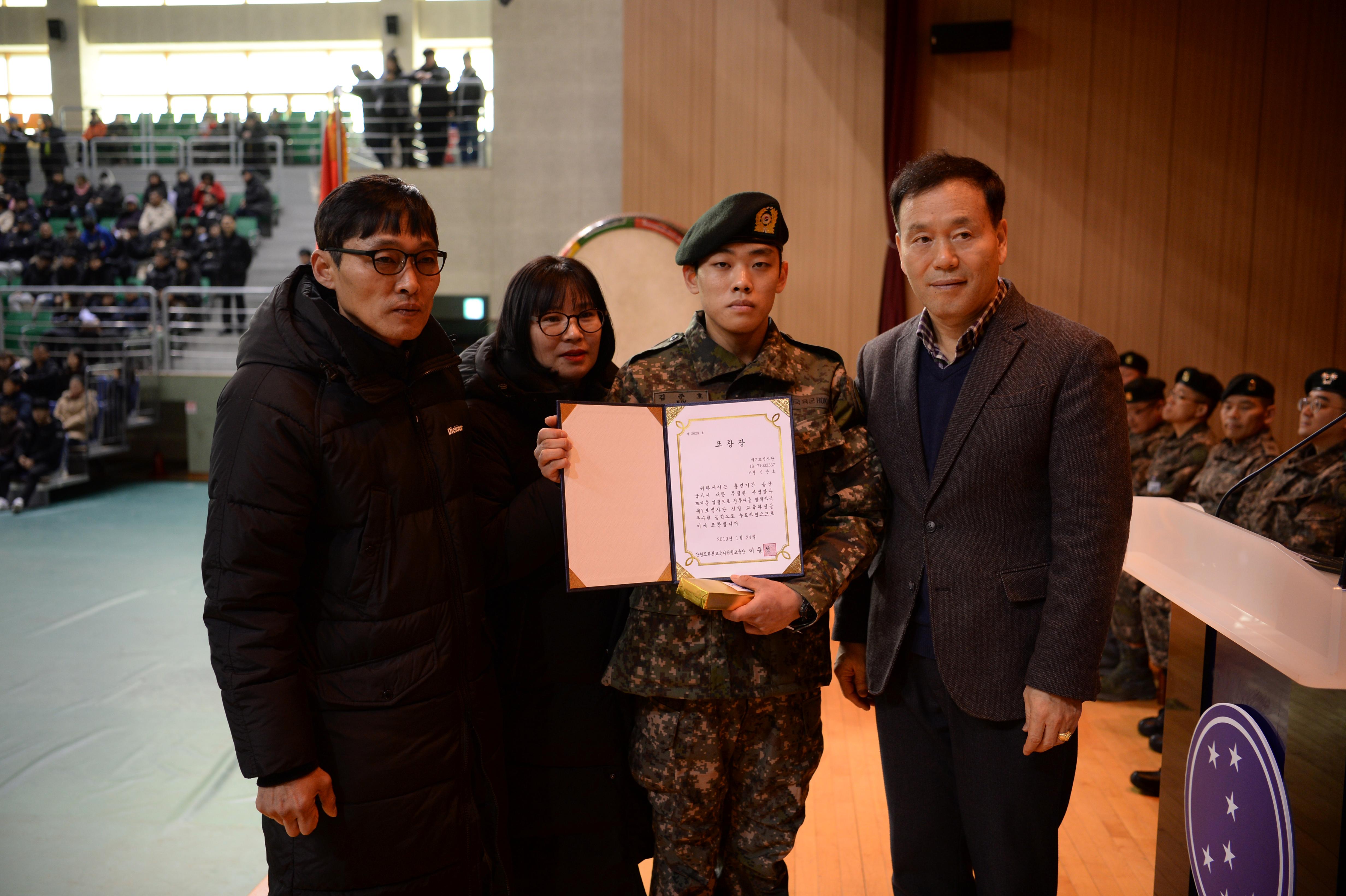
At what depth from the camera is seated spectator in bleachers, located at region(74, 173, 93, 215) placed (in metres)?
12.6

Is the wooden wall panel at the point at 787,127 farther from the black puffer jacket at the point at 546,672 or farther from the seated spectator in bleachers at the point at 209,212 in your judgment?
the seated spectator in bleachers at the point at 209,212

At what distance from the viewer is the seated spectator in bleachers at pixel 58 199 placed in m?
12.6

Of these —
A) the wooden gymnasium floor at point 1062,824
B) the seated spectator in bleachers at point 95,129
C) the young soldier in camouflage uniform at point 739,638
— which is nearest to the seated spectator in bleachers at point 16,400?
the seated spectator in bleachers at point 95,129

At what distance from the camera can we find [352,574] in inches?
56.9

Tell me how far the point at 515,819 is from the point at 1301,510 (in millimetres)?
3120

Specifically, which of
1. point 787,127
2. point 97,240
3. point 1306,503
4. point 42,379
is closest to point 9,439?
point 42,379

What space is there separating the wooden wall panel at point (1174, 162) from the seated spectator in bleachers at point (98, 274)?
10677 millimetres

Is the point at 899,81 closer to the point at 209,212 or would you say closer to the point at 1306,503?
the point at 1306,503

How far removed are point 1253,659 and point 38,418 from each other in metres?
10.1

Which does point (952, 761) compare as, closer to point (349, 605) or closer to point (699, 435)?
point (699, 435)

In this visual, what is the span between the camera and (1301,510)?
328cm

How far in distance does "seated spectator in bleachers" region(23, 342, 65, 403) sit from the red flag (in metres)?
6.59

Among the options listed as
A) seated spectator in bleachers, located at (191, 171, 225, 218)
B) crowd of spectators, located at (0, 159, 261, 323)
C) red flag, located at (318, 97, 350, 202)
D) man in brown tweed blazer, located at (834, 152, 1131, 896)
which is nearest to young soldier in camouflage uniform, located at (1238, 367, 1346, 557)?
man in brown tweed blazer, located at (834, 152, 1131, 896)

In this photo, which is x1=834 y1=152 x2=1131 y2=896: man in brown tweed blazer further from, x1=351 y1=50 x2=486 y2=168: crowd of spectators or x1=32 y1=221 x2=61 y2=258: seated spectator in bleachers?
x1=32 y1=221 x2=61 y2=258: seated spectator in bleachers
